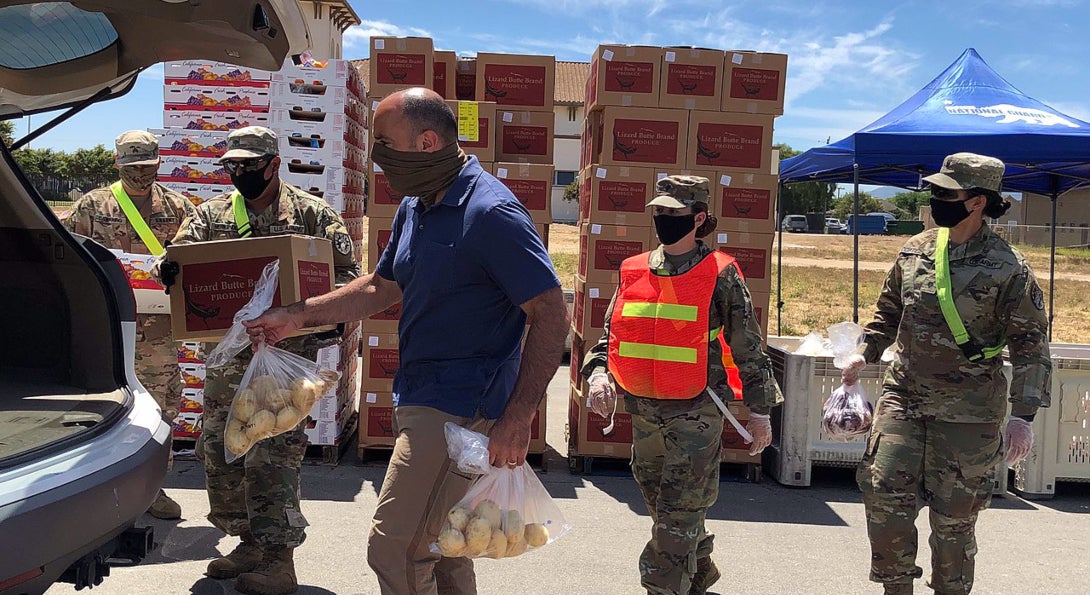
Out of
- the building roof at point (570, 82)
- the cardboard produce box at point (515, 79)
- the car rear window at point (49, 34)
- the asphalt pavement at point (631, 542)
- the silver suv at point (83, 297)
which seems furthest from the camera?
the building roof at point (570, 82)

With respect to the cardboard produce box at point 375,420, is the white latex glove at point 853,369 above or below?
above

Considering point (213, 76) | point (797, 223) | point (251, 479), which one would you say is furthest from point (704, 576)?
point (797, 223)

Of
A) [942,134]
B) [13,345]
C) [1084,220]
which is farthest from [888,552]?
[1084,220]

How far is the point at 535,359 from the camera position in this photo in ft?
8.77

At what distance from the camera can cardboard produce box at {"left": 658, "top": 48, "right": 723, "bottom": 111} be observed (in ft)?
20.4

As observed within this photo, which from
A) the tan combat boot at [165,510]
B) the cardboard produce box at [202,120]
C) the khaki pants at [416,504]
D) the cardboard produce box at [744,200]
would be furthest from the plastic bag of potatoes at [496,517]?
the cardboard produce box at [202,120]

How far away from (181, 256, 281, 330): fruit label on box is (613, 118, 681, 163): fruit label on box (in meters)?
3.22

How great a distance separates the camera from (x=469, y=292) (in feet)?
8.97

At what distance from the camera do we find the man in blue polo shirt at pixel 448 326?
2660 millimetres

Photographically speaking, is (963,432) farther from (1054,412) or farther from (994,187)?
(1054,412)

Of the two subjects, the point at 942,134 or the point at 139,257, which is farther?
the point at 942,134

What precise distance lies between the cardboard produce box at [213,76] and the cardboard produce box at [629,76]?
236 centimetres

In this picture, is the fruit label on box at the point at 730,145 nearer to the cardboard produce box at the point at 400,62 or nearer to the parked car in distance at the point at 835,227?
the cardboard produce box at the point at 400,62

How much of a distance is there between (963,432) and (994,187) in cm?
103
